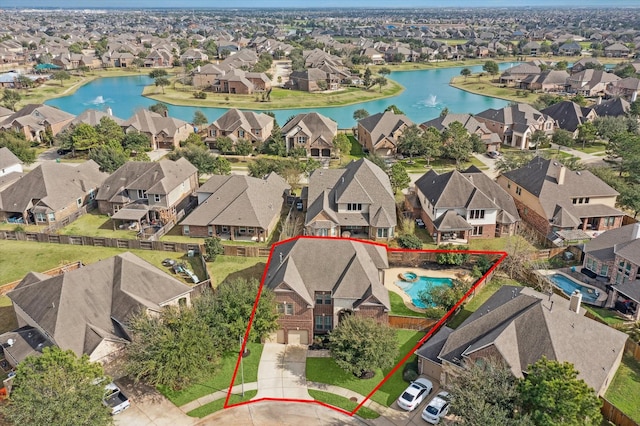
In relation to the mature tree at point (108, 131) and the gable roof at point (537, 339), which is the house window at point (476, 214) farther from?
the mature tree at point (108, 131)

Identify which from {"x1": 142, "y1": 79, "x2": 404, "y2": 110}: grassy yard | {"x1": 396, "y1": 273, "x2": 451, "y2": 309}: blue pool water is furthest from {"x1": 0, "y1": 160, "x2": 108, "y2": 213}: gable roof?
{"x1": 142, "y1": 79, "x2": 404, "y2": 110}: grassy yard

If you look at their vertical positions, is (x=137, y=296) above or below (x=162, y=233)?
above

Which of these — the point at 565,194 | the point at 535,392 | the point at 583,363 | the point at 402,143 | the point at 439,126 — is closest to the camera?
the point at 535,392

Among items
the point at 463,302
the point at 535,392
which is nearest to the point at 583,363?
the point at 535,392

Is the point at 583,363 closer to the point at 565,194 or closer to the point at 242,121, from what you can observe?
the point at 565,194

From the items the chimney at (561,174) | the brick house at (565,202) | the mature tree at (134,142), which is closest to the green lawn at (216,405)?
the brick house at (565,202)

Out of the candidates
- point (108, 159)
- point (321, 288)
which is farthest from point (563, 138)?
point (108, 159)
